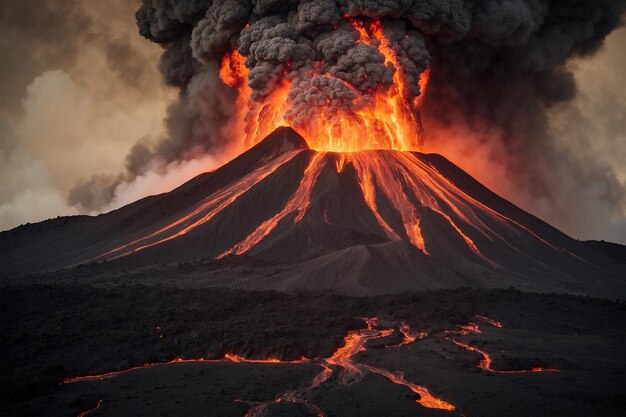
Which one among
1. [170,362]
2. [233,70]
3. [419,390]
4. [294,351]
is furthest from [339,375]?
[233,70]

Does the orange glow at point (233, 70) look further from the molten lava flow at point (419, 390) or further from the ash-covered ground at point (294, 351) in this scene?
the molten lava flow at point (419, 390)

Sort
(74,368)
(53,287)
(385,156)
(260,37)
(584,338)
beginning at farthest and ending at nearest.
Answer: (260,37) < (385,156) < (53,287) < (584,338) < (74,368)

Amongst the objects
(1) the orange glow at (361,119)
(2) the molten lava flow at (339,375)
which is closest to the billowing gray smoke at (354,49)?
(1) the orange glow at (361,119)

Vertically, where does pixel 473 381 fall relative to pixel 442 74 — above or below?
below

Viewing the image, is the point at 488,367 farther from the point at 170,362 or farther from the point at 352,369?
the point at 170,362

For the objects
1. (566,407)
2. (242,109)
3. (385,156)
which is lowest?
(566,407)

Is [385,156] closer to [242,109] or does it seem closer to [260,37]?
[260,37]

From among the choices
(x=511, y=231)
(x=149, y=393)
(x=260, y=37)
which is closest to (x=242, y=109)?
(x=260, y=37)

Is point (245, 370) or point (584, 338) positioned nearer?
point (245, 370)
